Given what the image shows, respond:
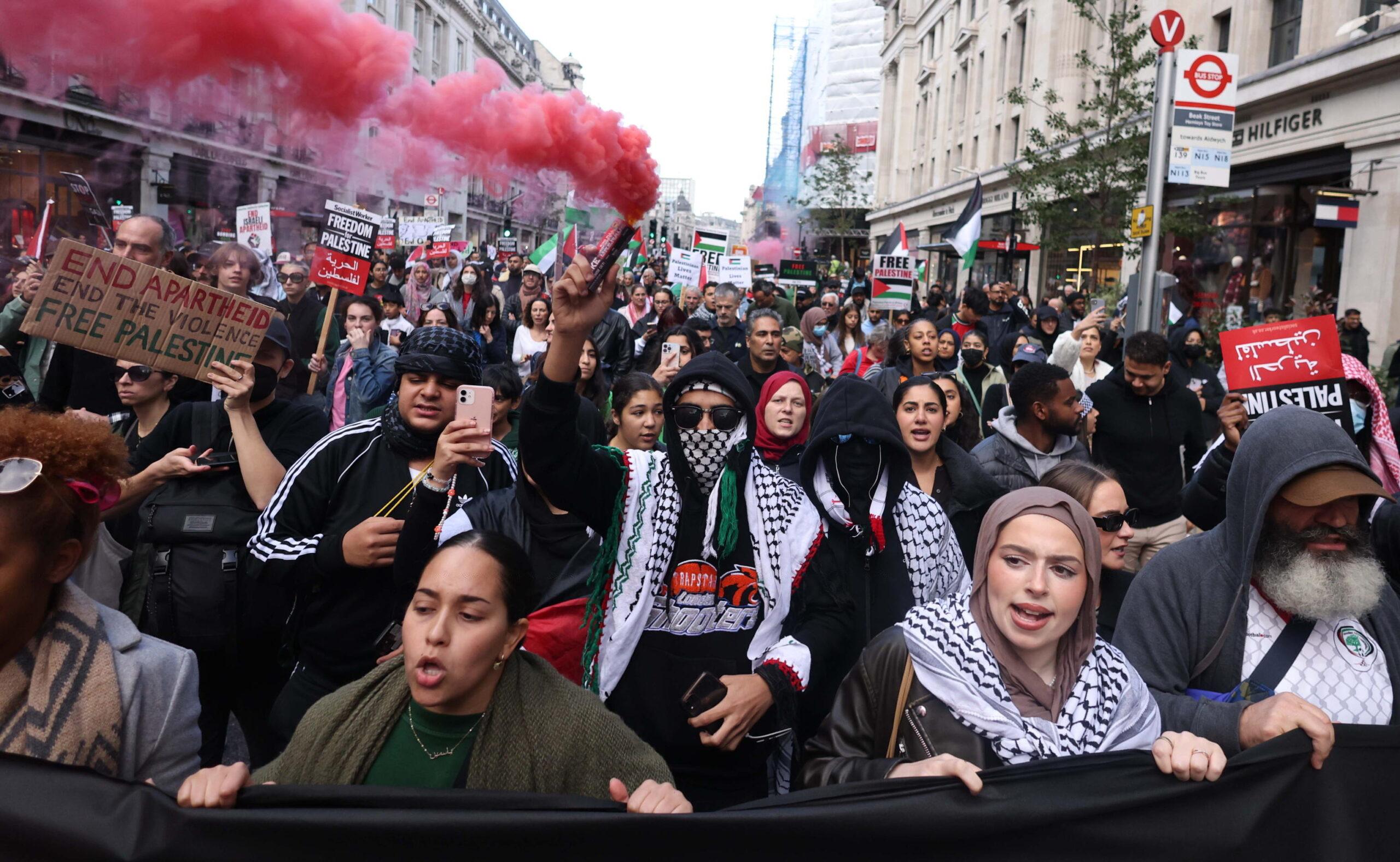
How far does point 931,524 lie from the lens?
402 centimetres

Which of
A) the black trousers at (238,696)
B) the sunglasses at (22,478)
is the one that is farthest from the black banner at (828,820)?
the black trousers at (238,696)

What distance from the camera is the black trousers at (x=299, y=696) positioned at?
11.2 feet

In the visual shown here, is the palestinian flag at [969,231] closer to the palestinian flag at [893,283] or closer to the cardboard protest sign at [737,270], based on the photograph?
the palestinian flag at [893,283]

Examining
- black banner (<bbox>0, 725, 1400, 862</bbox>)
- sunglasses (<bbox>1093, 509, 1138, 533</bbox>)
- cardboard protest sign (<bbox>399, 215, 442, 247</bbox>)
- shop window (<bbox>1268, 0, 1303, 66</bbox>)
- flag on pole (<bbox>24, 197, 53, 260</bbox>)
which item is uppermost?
shop window (<bbox>1268, 0, 1303, 66</bbox>)

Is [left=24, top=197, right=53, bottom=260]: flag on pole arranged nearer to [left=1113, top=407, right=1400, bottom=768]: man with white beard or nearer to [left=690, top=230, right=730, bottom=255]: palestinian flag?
[left=1113, top=407, right=1400, bottom=768]: man with white beard

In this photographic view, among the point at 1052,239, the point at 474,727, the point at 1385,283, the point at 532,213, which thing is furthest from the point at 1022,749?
the point at 532,213

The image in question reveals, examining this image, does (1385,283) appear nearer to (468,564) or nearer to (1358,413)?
(1358,413)

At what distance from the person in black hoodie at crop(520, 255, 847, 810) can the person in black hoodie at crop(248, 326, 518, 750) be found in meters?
0.39

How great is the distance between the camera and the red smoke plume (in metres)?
8.00

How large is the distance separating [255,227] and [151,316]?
8.68m

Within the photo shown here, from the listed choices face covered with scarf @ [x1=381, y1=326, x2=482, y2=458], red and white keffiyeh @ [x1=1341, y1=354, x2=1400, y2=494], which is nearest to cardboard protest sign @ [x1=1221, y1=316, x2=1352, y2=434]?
red and white keffiyeh @ [x1=1341, y1=354, x2=1400, y2=494]

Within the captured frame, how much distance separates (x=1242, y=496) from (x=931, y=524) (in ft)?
4.49

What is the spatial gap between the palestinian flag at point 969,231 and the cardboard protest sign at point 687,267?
4.17 meters

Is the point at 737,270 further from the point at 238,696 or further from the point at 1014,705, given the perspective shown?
the point at 1014,705
